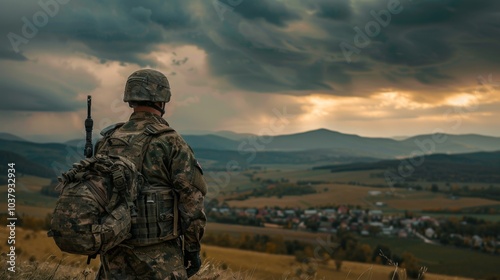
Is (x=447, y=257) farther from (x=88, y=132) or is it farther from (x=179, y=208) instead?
(x=179, y=208)

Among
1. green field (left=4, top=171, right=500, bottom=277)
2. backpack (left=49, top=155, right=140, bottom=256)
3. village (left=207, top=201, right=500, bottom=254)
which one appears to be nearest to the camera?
backpack (left=49, top=155, right=140, bottom=256)

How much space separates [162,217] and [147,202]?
0.88 feet

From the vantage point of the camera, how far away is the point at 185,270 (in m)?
7.08

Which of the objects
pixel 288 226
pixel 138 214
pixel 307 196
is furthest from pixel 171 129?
pixel 307 196

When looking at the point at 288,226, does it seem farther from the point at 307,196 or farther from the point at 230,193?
the point at 230,193

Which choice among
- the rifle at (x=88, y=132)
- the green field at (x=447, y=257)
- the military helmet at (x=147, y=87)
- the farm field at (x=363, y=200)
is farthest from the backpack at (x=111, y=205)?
the farm field at (x=363, y=200)

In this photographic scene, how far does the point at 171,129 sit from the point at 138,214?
1.17 meters

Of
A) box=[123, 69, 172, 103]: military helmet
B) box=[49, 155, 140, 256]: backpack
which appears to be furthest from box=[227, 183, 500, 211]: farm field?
box=[49, 155, 140, 256]: backpack

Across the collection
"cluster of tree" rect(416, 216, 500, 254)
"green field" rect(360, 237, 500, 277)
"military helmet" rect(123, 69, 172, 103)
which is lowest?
"green field" rect(360, 237, 500, 277)

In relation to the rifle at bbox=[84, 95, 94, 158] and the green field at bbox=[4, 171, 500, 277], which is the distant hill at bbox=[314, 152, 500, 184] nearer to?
the green field at bbox=[4, 171, 500, 277]

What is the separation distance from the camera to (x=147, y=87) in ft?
23.9

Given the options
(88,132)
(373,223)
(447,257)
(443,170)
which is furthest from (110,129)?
(443,170)

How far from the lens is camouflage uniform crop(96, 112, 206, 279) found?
6.82m

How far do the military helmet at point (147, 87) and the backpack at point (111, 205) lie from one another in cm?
49
